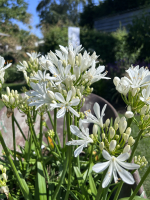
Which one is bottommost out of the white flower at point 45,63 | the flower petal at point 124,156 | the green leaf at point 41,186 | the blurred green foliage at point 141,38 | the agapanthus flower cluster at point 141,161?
the green leaf at point 41,186

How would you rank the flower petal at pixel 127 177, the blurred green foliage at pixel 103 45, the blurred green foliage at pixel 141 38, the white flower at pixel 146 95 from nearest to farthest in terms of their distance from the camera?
the flower petal at pixel 127 177 < the white flower at pixel 146 95 < the blurred green foliage at pixel 141 38 < the blurred green foliage at pixel 103 45

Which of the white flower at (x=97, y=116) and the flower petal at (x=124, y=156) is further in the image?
the white flower at (x=97, y=116)

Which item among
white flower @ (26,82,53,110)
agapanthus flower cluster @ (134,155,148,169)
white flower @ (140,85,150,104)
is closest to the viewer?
white flower @ (140,85,150,104)

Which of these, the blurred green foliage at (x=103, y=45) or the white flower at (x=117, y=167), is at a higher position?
the blurred green foliage at (x=103, y=45)

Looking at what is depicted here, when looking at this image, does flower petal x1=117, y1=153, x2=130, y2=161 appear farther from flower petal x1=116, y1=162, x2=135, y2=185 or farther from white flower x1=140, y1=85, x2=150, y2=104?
white flower x1=140, y1=85, x2=150, y2=104

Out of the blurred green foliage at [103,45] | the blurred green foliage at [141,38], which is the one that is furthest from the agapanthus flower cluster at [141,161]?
the blurred green foliage at [103,45]

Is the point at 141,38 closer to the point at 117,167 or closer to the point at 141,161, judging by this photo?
the point at 141,161

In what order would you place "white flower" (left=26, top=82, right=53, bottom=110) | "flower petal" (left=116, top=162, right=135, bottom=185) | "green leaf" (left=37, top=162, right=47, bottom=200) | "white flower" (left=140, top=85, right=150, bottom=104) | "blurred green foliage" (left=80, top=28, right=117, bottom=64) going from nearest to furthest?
"flower petal" (left=116, top=162, right=135, bottom=185) → "white flower" (left=140, top=85, right=150, bottom=104) → "white flower" (left=26, top=82, right=53, bottom=110) → "green leaf" (left=37, top=162, right=47, bottom=200) → "blurred green foliage" (left=80, top=28, right=117, bottom=64)

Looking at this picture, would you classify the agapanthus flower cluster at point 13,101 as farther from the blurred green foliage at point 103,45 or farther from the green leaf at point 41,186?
the blurred green foliage at point 103,45

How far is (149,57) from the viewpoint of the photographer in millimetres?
5742

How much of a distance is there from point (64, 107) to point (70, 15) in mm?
35117

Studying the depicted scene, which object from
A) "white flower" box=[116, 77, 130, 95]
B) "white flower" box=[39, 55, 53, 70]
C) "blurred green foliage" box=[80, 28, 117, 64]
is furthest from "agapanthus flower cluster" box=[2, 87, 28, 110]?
"blurred green foliage" box=[80, 28, 117, 64]

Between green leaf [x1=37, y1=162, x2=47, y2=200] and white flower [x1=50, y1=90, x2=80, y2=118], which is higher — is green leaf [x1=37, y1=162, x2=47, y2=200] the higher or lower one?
the lower one

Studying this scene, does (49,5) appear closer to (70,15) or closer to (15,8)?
(70,15)
